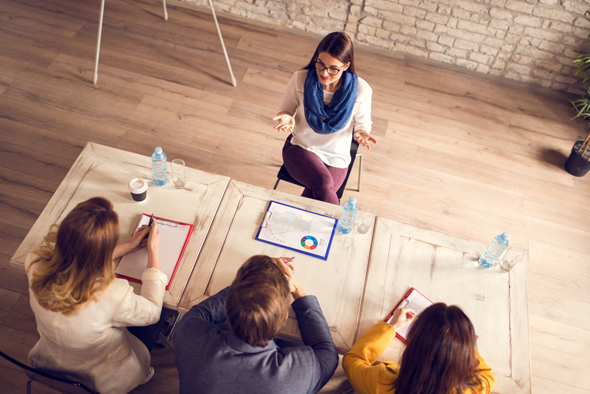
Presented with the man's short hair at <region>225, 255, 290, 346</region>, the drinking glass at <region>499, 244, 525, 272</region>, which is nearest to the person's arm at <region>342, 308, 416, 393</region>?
the man's short hair at <region>225, 255, 290, 346</region>

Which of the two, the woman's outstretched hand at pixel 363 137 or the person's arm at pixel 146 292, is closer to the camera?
the person's arm at pixel 146 292

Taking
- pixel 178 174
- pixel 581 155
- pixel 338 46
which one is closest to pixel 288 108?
pixel 338 46

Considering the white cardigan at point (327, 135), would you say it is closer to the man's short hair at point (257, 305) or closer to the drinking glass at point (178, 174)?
the drinking glass at point (178, 174)

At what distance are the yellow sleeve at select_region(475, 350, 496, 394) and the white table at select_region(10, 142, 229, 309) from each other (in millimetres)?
1186

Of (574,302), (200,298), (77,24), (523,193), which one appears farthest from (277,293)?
(77,24)

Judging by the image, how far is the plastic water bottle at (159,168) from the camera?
1910 mm

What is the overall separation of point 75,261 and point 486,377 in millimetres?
1488

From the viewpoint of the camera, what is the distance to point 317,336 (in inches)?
60.2

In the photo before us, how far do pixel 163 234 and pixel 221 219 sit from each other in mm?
262

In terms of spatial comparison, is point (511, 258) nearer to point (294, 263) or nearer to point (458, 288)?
point (458, 288)

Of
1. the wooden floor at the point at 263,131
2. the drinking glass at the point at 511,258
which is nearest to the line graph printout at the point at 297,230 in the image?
the drinking glass at the point at 511,258

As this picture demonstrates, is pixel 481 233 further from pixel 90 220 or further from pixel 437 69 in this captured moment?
pixel 90 220

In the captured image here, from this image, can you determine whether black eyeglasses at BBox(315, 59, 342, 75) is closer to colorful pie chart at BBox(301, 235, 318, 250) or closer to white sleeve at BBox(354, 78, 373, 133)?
white sleeve at BBox(354, 78, 373, 133)

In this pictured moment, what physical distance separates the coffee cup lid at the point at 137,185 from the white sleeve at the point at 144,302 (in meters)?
0.41
